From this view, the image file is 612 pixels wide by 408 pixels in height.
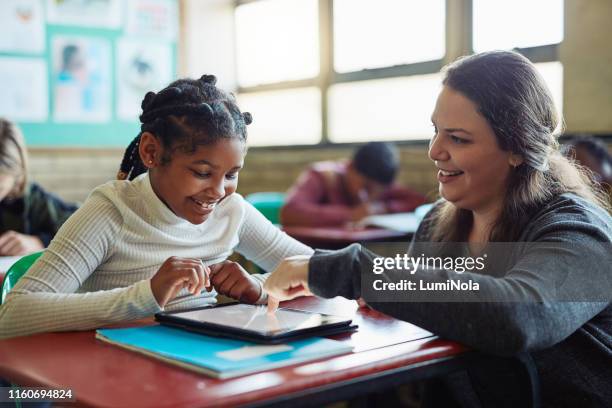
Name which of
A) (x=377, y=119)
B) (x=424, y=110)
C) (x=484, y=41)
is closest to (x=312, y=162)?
(x=377, y=119)

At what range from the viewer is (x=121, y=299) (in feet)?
4.04

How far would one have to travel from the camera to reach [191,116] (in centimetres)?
143

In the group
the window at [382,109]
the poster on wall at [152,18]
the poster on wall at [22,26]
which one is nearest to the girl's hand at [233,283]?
the window at [382,109]

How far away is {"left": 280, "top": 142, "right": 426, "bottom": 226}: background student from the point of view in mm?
3668

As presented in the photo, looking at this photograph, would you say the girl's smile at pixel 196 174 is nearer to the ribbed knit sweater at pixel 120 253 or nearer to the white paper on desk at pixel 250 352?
the ribbed knit sweater at pixel 120 253

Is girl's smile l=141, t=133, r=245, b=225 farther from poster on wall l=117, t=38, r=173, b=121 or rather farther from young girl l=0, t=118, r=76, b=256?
poster on wall l=117, t=38, r=173, b=121

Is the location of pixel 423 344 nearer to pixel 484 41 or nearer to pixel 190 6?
pixel 484 41

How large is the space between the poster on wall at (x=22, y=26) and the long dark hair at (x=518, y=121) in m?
3.89

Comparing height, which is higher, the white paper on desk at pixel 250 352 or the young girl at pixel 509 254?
the young girl at pixel 509 254

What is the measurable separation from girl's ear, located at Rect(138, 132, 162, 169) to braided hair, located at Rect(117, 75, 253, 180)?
13 mm

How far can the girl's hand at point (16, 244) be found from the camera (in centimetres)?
245

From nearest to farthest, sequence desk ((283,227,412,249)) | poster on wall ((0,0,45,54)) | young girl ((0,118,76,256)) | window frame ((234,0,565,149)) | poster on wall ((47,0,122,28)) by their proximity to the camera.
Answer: young girl ((0,118,76,256))
desk ((283,227,412,249))
window frame ((234,0,565,149))
poster on wall ((0,0,45,54))
poster on wall ((47,0,122,28))

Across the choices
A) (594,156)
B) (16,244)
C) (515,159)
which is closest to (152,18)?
(16,244)

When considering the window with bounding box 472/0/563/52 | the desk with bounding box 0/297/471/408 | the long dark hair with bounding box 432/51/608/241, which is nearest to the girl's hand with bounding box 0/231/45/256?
the desk with bounding box 0/297/471/408
